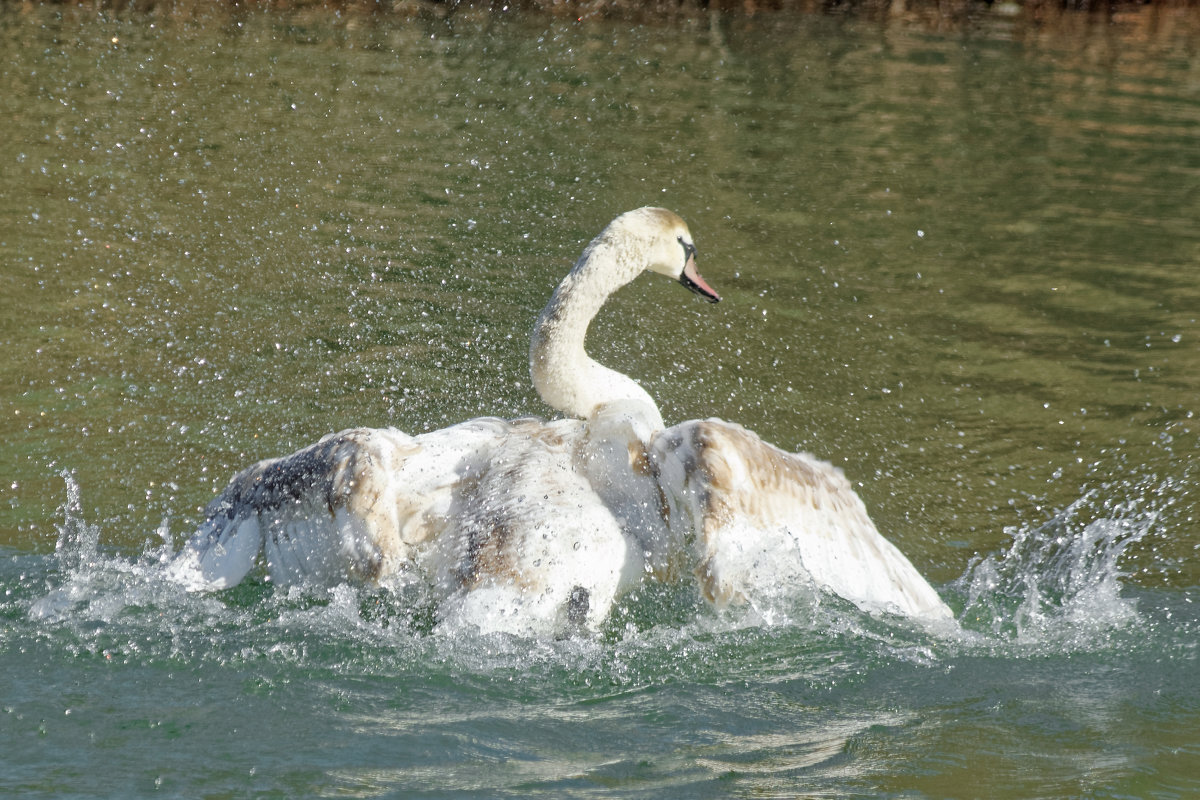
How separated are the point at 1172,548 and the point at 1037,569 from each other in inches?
35.1

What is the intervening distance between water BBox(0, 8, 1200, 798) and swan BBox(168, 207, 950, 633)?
17 centimetres

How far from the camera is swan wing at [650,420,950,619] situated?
16.0 ft

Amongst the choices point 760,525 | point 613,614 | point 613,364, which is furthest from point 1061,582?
point 613,364

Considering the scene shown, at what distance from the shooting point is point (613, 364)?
901cm

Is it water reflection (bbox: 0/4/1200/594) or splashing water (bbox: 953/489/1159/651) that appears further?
water reflection (bbox: 0/4/1200/594)

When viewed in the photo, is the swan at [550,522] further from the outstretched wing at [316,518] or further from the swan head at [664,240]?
the swan head at [664,240]

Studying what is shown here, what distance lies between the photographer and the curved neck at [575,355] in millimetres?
6125

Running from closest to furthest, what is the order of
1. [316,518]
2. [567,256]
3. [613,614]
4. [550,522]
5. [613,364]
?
[550,522]
[316,518]
[613,614]
[613,364]
[567,256]

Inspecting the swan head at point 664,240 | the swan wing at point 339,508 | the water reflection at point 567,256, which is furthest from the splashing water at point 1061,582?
the swan wing at point 339,508

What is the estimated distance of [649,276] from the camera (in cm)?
1099

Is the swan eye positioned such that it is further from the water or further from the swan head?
the water

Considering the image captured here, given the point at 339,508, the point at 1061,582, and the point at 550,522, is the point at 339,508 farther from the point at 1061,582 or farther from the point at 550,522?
the point at 1061,582

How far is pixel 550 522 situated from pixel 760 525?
2.54 ft

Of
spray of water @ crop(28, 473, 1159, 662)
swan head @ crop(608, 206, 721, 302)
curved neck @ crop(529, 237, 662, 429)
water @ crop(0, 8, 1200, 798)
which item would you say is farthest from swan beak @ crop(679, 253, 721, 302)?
spray of water @ crop(28, 473, 1159, 662)
